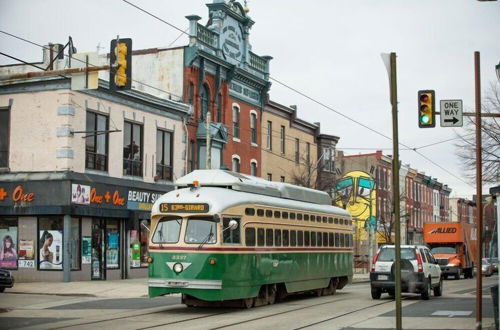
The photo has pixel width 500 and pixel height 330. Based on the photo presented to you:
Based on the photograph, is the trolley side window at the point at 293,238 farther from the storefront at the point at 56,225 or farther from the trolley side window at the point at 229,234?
the storefront at the point at 56,225

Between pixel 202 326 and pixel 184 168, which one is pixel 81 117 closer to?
pixel 184 168

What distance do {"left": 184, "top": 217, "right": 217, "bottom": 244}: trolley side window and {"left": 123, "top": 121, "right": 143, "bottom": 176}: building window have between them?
15707 millimetres

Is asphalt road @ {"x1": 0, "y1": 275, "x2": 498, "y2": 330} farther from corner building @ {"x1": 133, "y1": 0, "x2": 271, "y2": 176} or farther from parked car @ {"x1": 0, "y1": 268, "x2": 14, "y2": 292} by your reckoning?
corner building @ {"x1": 133, "y1": 0, "x2": 271, "y2": 176}

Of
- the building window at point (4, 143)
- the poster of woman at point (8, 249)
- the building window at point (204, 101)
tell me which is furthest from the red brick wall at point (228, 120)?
the poster of woman at point (8, 249)

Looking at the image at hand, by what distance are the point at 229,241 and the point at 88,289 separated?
32.7ft

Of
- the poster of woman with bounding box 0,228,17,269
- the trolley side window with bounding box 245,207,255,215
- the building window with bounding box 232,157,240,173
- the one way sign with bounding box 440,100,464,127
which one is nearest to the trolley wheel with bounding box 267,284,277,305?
the trolley side window with bounding box 245,207,255,215

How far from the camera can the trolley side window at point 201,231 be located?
62.9 ft

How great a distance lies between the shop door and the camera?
1271 inches

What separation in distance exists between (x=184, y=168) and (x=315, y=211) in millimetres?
14753

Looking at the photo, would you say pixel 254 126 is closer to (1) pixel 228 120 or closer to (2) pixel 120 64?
(1) pixel 228 120

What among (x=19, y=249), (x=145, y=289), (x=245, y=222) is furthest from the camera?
(x=19, y=249)

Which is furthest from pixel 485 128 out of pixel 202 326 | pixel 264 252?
pixel 202 326

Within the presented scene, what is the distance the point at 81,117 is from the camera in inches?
1240

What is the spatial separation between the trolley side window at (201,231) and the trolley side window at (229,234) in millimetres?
247
